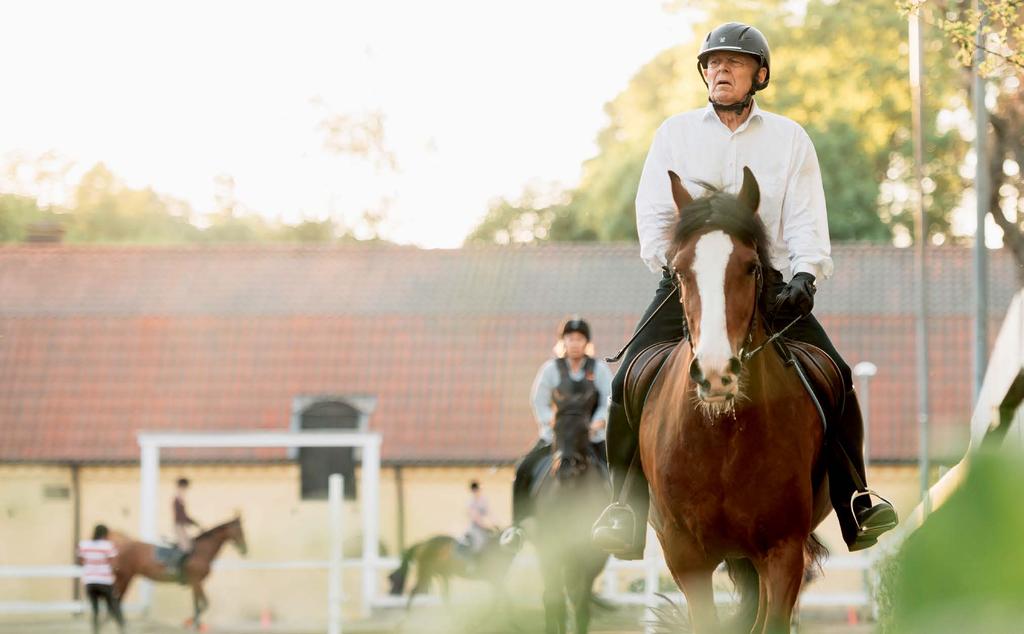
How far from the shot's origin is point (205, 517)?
127 feet

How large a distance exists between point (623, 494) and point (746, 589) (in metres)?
0.62

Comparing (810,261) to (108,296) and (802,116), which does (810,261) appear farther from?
(802,116)

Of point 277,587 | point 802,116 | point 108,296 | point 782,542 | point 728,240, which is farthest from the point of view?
point 802,116

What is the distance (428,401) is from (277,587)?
21.2ft

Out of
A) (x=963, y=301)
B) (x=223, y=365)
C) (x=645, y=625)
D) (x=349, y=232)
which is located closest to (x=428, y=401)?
(x=223, y=365)

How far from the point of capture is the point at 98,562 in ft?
80.7

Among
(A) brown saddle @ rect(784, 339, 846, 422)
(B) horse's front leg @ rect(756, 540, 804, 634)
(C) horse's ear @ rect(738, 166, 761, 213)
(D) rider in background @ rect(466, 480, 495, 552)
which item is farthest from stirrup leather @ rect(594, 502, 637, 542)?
(D) rider in background @ rect(466, 480, 495, 552)

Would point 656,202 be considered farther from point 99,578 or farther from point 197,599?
point 197,599

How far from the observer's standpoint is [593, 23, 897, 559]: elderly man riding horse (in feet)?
20.2

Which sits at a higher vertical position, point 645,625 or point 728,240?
point 728,240

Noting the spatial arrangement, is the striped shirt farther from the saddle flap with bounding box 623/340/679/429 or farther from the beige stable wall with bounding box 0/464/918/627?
the saddle flap with bounding box 623/340/679/429

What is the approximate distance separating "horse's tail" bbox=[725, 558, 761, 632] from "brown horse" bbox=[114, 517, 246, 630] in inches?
795

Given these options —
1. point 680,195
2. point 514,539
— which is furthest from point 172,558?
point 680,195

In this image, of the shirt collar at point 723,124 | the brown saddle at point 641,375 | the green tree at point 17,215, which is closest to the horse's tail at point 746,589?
the brown saddle at point 641,375
